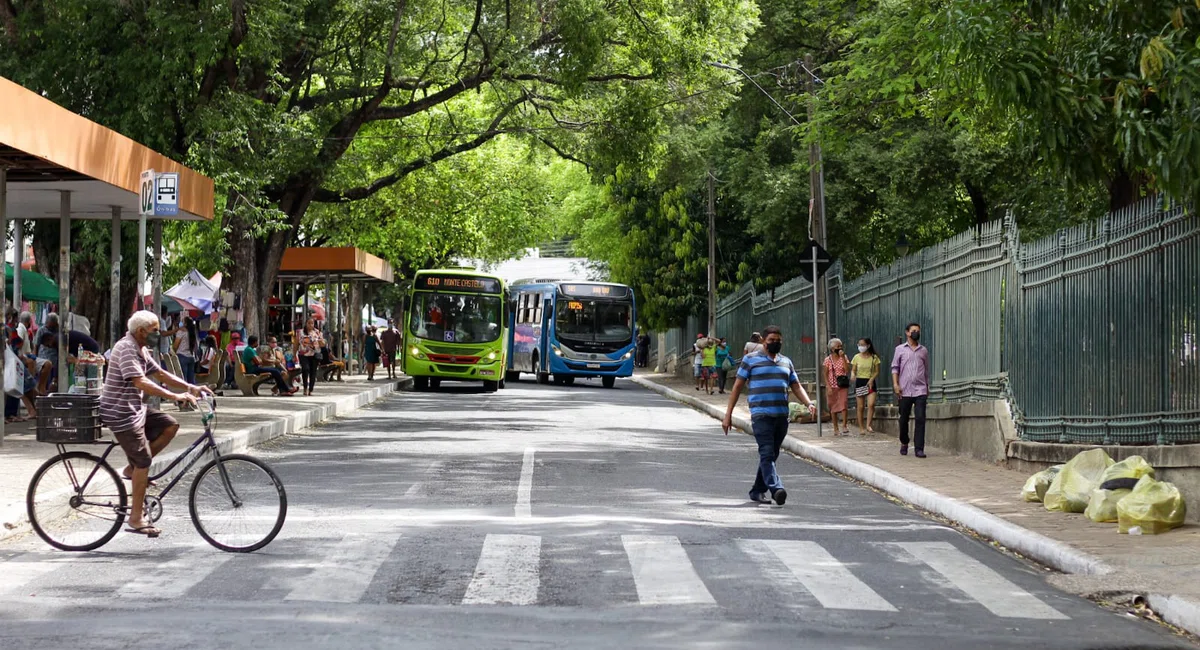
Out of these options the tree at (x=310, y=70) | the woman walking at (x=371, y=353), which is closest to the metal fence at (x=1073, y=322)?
the tree at (x=310, y=70)

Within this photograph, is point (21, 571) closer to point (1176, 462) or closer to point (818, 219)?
point (1176, 462)

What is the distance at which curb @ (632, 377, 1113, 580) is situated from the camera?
1008 cm

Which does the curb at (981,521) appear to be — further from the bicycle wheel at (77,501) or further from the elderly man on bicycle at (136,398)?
the bicycle wheel at (77,501)

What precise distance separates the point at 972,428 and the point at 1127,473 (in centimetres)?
660

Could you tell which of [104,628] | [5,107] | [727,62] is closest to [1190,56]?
[104,628]

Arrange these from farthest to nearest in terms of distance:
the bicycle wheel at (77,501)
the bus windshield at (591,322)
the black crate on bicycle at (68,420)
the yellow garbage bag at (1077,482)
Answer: the bus windshield at (591,322), the yellow garbage bag at (1077,482), the black crate on bicycle at (68,420), the bicycle wheel at (77,501)

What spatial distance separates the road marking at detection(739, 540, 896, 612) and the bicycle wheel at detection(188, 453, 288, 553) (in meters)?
3.42

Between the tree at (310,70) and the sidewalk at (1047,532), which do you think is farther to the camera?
the tree at (310,70)

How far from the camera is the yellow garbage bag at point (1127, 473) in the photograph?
40.7ft

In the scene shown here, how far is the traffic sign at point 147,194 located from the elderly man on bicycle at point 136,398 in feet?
25.8

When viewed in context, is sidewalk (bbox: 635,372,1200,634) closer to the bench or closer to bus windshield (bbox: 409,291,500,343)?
the bench

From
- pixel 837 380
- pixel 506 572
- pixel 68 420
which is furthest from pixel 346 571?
pixel 837 380

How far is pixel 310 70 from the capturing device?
3050cm

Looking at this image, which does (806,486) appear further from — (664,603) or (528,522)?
(664,603)
